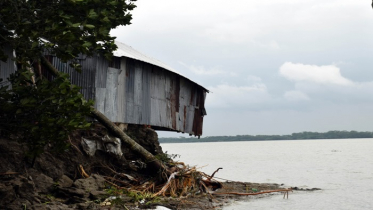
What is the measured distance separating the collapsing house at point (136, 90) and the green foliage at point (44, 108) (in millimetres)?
4467

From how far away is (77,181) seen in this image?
15492mm

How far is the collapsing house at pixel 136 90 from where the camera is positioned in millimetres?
19922

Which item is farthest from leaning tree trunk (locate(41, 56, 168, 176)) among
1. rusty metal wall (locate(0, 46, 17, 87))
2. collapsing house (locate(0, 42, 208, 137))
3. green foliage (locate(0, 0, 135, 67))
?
green foliage (locate(0, 0, 135, 67))

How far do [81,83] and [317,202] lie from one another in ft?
41.3

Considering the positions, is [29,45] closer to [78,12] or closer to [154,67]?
[78,12]

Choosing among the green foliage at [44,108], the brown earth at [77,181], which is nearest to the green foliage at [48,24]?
the green foliage at [44,108]

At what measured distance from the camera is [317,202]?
947 inches

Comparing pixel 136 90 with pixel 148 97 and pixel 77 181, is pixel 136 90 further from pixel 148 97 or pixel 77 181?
pixel 77 181

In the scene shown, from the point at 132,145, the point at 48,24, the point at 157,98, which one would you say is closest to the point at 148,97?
the point at 157,98

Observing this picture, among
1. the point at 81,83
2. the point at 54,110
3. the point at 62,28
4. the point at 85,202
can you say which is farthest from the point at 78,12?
the point at 81,83

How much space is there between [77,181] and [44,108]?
446cm

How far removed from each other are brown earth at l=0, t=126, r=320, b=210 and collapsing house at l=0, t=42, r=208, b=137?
2.15 metres

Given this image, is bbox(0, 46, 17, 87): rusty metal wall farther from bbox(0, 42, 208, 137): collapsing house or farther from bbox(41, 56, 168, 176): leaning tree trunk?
bbox(41, 56, 168, 176): leaning tree trunk

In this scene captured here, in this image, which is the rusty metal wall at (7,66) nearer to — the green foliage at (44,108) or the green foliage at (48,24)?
the green foliage at (48,24)
